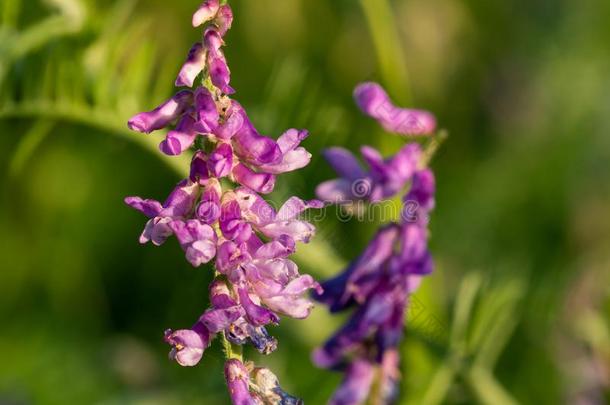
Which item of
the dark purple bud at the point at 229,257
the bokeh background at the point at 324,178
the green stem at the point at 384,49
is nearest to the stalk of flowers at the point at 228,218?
the dark purple bud at the point at 229,257

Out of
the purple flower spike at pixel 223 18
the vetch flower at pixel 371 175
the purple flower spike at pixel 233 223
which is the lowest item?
the purple flower spike at pixel 233 223

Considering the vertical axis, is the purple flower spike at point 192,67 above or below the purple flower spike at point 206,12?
below

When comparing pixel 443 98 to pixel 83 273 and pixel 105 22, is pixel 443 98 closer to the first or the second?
pixel 83 273

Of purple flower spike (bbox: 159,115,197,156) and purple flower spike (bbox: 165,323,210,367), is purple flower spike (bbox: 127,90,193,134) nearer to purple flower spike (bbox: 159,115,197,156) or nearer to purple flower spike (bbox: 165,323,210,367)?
purple flower spike (bbox: 159,115,197,156)

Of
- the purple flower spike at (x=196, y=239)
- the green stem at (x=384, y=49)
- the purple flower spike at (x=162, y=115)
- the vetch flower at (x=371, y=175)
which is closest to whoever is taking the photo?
the purple flower spike at (x=196, y=239)

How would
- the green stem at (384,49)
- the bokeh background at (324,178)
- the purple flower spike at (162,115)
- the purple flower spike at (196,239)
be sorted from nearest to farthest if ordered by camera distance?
the purple flower spike at (196,239) < the purple flower spike at (162,115) < the bokeh background at (324,178) < the green stem at (384,49)

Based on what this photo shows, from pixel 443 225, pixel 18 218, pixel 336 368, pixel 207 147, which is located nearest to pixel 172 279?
pixel 18 218

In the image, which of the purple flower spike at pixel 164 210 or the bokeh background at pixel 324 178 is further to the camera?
the bokeh background at pixel 324 178

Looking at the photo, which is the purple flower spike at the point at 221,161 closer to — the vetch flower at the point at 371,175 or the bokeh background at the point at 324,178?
the vetch flower at the point at 371,175

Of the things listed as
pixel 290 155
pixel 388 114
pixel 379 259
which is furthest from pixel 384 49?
pixel 290 155
